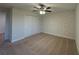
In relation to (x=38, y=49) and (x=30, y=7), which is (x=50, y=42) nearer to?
(x=38, y=49)

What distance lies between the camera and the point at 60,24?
215cm

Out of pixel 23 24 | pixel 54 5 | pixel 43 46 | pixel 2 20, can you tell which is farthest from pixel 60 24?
pixel 2 20

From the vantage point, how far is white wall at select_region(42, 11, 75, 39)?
81.4 inches

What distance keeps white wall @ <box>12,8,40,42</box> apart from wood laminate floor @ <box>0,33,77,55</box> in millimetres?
109

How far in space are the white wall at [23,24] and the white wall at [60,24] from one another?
191mm

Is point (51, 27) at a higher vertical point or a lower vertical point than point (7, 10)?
lower

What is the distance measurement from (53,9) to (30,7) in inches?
18.1

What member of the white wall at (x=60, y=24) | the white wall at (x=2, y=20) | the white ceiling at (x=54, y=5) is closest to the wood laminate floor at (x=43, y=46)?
the white wall at (x=60, y=24)

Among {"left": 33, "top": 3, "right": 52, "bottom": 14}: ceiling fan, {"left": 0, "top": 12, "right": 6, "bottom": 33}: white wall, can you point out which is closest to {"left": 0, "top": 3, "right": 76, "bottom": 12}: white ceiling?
{"left": 33, "top": 3, "right": 52, "bottom": 14}: ceiling fan

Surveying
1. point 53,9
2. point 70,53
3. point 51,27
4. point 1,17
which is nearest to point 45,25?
point 51,27

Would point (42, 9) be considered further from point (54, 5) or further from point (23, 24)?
point (23, 24)

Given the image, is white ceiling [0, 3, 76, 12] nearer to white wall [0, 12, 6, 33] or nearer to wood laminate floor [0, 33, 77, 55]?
white wall [0, 12, 6, 33]

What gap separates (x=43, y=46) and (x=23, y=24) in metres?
0.61

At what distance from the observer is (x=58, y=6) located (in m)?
2.07
